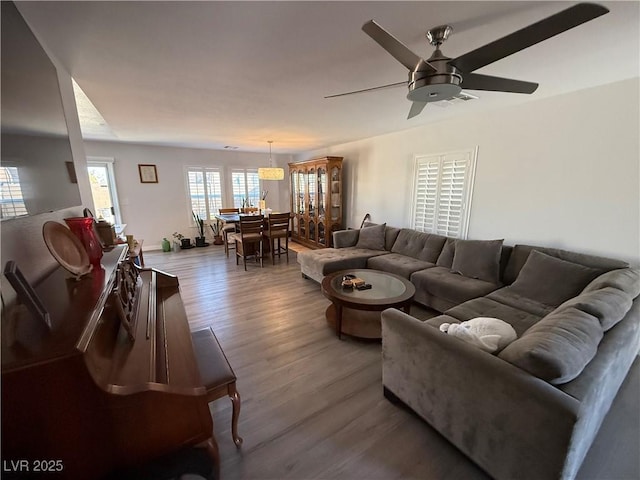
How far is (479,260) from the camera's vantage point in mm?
2914

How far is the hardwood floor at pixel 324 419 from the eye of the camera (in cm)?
141

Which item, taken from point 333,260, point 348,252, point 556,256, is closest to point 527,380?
point 556,256

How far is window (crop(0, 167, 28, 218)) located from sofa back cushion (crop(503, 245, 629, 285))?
360 centimetres

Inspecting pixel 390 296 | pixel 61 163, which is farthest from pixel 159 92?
pixel 390 296

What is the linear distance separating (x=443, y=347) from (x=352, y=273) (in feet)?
5.72

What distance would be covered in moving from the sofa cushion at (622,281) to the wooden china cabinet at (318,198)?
13.1ft

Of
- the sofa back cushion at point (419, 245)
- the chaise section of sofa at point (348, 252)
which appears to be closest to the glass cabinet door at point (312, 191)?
the chaise section of sofa at point (348, 252)

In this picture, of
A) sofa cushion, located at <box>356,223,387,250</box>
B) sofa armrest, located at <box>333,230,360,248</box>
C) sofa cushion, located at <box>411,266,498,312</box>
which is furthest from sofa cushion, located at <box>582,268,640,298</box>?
sofa armrest, located at <box>333,230,360,248</box>

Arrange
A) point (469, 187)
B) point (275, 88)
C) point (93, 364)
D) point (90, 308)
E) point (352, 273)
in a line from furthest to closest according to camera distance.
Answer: point (469, 187) → point (352, 273) → point (275, 88) → point (90, 308) → point (93, 364)

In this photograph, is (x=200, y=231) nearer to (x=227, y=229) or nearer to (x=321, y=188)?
(x=227, y=229)

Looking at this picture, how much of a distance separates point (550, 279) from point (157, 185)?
6.85m

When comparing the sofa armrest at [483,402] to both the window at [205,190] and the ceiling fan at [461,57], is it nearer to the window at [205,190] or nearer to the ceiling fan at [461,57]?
the ceiling fan at [461,57]

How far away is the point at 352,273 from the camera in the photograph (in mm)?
3127

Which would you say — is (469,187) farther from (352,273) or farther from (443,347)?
(443,347)
